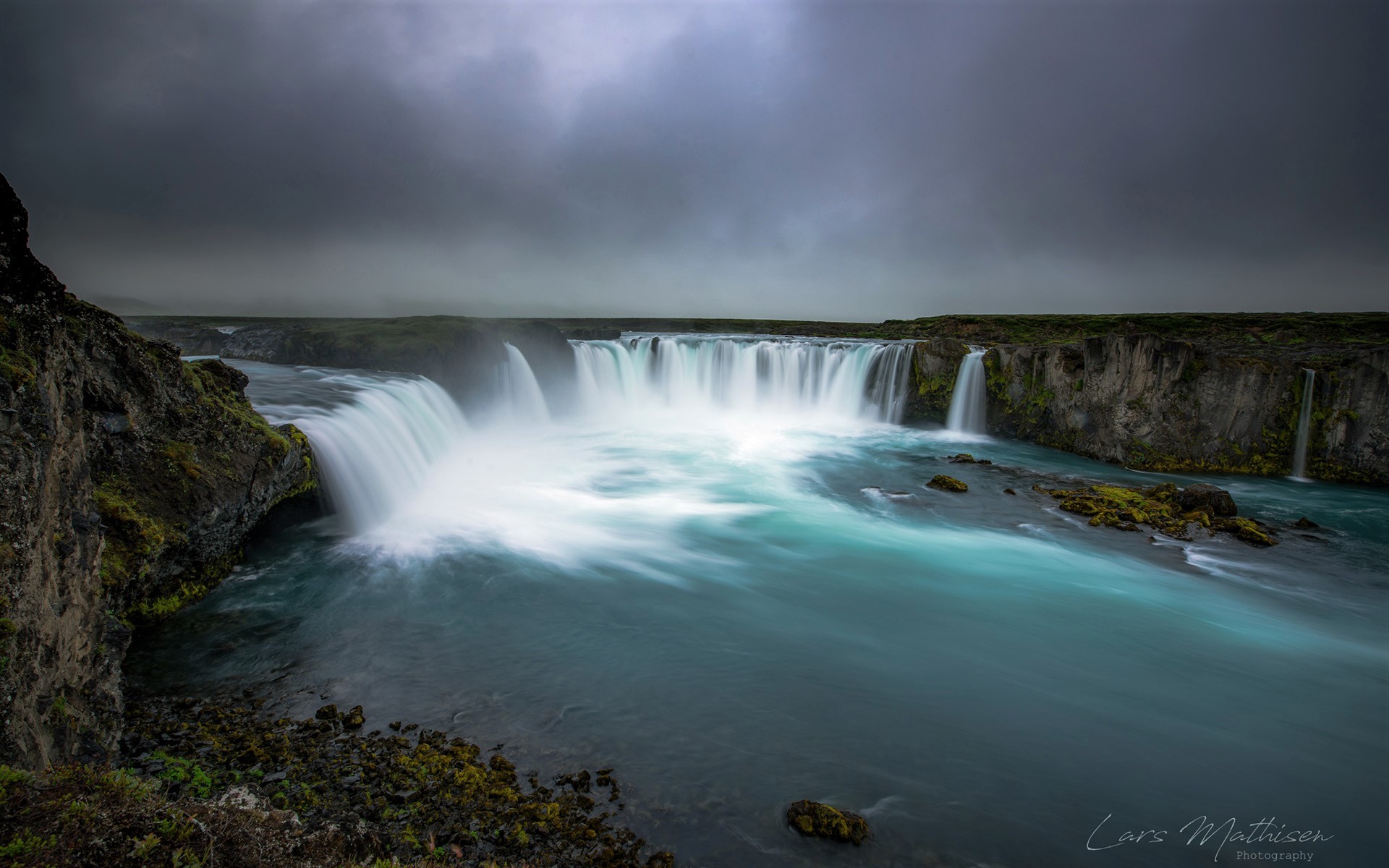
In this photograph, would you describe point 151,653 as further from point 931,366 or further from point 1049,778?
point 931,366

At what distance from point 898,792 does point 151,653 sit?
6.44 meters

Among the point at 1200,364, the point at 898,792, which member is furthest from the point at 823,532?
the point at 1200,364

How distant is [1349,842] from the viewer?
4.15m

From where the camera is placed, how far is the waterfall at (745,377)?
24.3 m

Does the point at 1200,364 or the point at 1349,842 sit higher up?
the point at 1200,364

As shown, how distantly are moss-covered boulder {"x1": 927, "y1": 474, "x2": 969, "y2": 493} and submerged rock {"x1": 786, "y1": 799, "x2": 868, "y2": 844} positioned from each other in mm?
10978

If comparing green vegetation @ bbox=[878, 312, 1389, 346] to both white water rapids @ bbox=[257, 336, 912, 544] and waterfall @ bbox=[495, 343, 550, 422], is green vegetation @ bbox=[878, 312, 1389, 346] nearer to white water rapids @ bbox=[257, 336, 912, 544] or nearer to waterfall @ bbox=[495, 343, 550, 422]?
white water rapids @ bbox=[257, 336, 912, 544]

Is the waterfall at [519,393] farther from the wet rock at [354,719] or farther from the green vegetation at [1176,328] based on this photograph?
the green vegetation at [1176,328]

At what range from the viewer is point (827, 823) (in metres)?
3.80

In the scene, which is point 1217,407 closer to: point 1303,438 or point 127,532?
point 1303,438

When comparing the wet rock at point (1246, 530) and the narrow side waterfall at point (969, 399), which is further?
the narrow side waterfall at point (969, 399)

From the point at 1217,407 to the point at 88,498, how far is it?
73.8ft

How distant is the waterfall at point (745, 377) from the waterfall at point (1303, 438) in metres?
11.0

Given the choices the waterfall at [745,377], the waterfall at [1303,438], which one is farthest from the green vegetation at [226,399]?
the waterfall at [1303,438]
